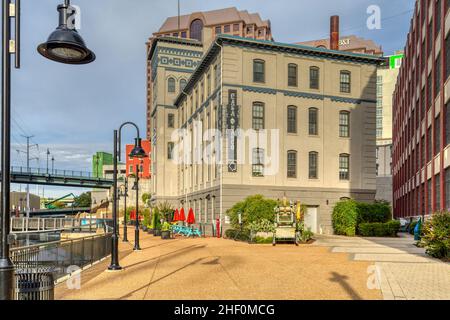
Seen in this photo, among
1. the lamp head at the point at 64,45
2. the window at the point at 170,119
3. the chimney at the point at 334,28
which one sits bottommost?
the lamp head at the point at 64,45

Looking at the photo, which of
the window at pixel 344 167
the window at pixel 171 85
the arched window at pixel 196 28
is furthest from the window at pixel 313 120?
Answer: the arched window at pixel 196 28

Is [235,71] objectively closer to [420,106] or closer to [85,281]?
[420,106]

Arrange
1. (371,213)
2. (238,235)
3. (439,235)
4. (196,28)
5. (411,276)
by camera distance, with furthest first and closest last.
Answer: (196,28) < (371,213) < (238,235) < (439,235) < (411,276)

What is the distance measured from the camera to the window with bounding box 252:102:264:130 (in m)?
40.0

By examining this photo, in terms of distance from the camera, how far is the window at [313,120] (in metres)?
42.1

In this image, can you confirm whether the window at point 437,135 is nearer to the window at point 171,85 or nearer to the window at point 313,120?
the window at point 313,120

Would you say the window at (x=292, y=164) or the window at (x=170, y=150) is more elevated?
the window at (x=170, y=150)

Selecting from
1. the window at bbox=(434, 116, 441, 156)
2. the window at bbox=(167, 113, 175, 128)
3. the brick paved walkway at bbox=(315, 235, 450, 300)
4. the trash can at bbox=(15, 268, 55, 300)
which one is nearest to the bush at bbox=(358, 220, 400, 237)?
the window at bbox=(434, 116, 441, 156)

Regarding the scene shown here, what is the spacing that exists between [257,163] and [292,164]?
344cm

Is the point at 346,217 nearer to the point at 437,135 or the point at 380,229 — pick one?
the point at 380,229

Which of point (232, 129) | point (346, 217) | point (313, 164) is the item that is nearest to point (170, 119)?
point (232, 129)

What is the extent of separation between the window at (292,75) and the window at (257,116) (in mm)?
3647

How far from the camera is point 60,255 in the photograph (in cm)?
1603
